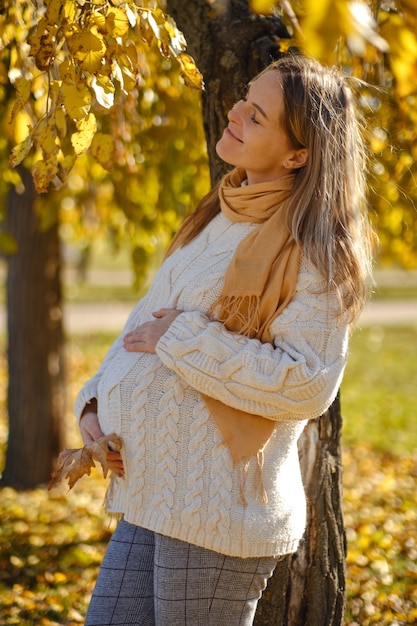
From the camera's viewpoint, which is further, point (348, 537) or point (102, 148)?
point (348, 537)

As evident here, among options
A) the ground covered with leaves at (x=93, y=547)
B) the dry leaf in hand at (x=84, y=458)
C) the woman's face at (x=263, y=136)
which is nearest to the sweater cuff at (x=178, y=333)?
the dry leaf in hand at (x=84, y=458)

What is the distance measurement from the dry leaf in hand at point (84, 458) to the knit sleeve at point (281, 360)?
10.6 inches

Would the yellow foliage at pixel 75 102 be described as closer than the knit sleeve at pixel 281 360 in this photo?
No

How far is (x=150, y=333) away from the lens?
2104 mm

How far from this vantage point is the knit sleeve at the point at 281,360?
194cm

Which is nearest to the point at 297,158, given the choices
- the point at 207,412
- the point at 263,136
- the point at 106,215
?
the point at 263,136

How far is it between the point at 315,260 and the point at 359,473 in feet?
14.8

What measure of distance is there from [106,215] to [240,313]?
189 inches

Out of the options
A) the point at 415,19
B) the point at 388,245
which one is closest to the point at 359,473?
the point at 388,245

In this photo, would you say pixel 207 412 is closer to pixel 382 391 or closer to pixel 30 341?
pixel 30 341

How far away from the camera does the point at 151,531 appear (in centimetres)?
225

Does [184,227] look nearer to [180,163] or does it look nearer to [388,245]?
[180,163]

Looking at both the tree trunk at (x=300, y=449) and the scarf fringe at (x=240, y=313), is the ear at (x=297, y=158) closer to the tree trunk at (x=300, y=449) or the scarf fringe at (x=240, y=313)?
the scarf fringe at (x=240, y=313)

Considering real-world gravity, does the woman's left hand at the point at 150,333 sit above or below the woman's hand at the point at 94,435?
above
